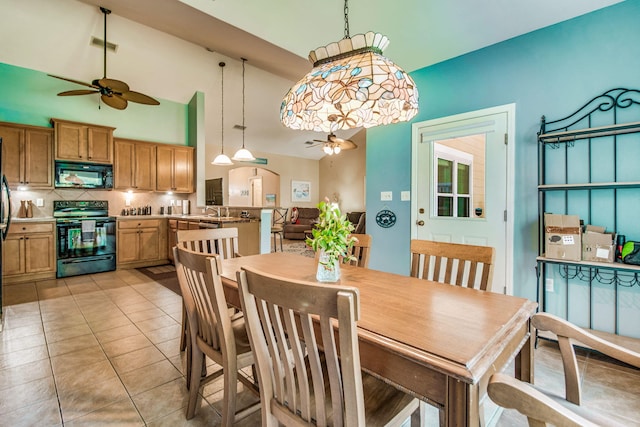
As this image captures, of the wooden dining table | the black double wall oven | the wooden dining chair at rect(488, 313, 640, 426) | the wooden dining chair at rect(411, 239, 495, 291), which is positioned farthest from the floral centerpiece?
the black double wall oven

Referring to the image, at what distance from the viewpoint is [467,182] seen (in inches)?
127

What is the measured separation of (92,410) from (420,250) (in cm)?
217

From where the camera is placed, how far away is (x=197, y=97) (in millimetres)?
6016

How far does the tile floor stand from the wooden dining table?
87 centimetres

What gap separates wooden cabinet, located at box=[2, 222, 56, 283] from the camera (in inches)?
165

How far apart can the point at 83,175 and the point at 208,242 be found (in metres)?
3.96

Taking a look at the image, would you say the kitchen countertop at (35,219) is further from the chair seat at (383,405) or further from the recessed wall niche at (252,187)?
the recessed wall niche at (252,187)

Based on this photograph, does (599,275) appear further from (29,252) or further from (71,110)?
(71,110)

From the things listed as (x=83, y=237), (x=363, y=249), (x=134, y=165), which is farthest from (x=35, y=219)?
(x=363, y=249)

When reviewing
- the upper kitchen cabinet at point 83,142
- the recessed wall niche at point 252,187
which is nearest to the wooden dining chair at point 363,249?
the upper kitchen cabinet at point 83,142

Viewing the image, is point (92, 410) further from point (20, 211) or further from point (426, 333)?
point (20, 211)

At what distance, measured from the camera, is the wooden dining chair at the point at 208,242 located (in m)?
2.17

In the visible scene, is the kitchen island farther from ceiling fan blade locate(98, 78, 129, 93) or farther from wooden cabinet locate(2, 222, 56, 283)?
ceiling fan blade locate(98, 78, 129, 93)

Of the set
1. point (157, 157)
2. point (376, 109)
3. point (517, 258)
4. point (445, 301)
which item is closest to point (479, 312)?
point (445, 301)
